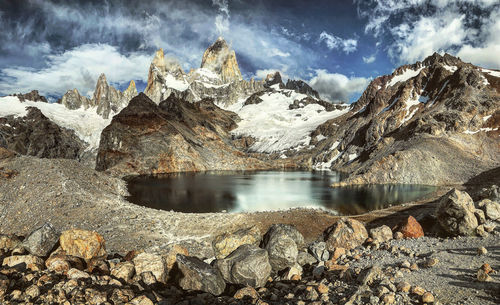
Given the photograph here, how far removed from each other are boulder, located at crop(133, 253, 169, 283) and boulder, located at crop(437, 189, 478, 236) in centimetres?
1580

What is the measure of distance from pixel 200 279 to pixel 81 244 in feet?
25.0

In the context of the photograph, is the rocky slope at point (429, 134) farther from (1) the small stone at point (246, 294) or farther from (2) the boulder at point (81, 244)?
(2) the boulder at point (81, 244)

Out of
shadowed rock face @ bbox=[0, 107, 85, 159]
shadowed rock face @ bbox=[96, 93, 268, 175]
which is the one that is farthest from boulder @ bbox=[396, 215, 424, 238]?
shadowed rock face @ bbox=[0, 107, 85, 159]

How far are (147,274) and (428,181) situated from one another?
69.7m

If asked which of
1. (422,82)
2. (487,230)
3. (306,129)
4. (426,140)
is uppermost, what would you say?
(422,82)

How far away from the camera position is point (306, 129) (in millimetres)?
198375

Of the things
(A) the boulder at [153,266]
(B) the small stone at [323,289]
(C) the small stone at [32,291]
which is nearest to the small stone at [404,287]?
(B) the small stone at [323,289]

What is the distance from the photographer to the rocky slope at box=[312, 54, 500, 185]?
6819 cm

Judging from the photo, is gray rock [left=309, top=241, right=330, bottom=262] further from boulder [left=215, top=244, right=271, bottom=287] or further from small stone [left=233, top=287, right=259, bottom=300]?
small stone [left=233, top=287, right=259, bottom=300]

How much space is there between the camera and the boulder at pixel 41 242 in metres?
15.1

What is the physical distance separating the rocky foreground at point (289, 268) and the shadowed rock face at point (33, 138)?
651ft

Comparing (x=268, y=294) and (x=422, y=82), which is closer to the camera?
(x=268, y=294)

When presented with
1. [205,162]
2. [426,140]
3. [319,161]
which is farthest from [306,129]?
[426,140]

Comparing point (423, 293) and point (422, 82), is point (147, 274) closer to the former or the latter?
point (423, 293)
